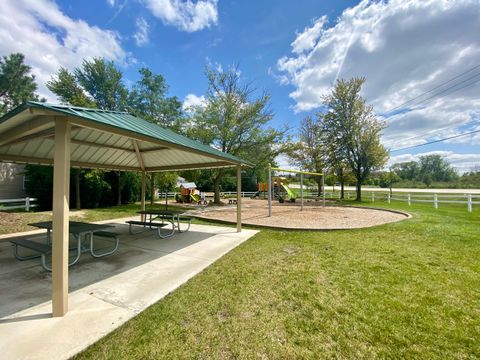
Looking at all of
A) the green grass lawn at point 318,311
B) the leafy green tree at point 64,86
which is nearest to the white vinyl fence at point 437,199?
the green grass lawn at point 318,311

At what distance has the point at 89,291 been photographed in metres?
3.30

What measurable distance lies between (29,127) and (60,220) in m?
1.65

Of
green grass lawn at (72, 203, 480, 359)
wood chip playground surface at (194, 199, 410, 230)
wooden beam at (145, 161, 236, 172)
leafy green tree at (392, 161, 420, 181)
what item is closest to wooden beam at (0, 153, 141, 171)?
wooden beam at (145, 161, 236, 172)

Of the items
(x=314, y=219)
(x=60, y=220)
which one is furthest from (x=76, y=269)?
(x=314, y=219)

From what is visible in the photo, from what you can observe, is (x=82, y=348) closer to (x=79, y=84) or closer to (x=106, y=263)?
(x=106, y=263)

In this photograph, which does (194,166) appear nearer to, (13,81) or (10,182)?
(10,182)

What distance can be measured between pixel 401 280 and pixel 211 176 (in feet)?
53.7

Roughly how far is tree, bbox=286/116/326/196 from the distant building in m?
24.1

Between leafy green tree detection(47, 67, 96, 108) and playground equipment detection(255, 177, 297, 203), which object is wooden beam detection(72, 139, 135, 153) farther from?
playground equipment detection(255, 177, 297, 203)

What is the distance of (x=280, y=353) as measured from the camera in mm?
2074

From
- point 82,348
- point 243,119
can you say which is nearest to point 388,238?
point 82,348

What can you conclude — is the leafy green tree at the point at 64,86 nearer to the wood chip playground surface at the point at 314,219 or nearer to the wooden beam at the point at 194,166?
the wooden beam at the point at 194,166

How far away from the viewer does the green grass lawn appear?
2117 mm

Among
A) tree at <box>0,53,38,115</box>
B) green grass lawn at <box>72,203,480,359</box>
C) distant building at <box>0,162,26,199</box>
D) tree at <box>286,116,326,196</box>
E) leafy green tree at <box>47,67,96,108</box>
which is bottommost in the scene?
green grass lawn at <box>72,203,480,359</box>
